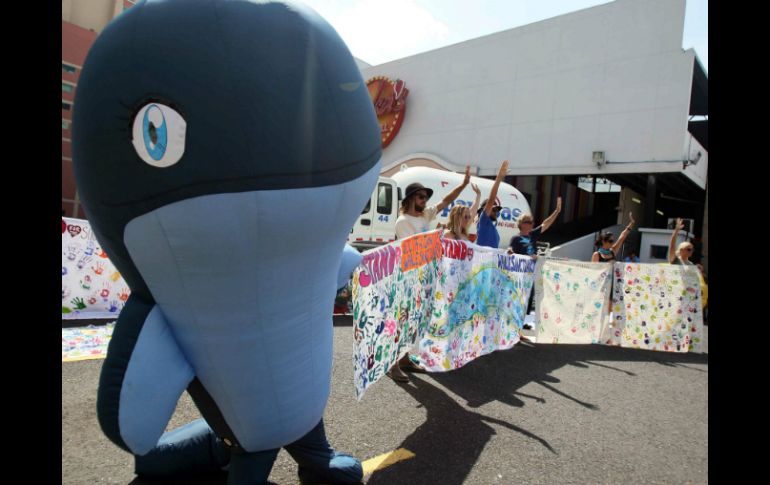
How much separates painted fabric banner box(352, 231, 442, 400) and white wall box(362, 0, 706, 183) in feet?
49.8

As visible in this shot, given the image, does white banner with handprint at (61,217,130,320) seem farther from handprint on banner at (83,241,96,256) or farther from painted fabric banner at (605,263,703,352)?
painted fabric banner at (605,263,703,352)

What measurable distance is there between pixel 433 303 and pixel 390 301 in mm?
824

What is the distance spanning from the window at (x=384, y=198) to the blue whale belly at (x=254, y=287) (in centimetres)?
891

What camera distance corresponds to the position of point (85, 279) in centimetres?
595

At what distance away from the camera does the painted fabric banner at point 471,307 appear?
13.0 feet

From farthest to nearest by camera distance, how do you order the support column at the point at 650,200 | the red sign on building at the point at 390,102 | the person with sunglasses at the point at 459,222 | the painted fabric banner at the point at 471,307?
the red sign on building at the point at 390,102 < the support column at the point at 650,200 < the person with sunglasses at the point at 459,222 < the painted fabric banner at the point at 471,307

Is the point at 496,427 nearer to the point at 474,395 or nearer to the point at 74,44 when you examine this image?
the point at 474,395

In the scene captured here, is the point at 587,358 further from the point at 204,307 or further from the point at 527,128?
the point at 527,128

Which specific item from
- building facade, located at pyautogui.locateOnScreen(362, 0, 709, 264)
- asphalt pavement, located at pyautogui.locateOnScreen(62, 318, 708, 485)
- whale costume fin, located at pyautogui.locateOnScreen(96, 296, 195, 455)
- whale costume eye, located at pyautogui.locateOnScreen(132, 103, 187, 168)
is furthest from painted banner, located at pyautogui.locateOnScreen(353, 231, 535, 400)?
building facade, located at pyautogui.locateOnScreen(362, 0, 709, 264)

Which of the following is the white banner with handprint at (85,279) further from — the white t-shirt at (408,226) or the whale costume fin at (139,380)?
the whale costume fin at (139,380)

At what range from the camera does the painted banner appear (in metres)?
2.98

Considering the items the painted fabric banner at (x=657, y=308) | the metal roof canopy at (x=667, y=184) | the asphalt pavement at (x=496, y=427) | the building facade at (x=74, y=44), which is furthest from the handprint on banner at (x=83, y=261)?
the metal roof canopy at (x=667, y=184)

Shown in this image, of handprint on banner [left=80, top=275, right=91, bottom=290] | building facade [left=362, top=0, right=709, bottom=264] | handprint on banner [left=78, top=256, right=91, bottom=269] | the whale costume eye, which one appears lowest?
handprint on banner [left=80, top=275, right=91, bottom=290]

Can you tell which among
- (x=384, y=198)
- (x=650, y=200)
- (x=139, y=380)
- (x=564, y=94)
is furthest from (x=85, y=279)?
(x=650, y=200)
